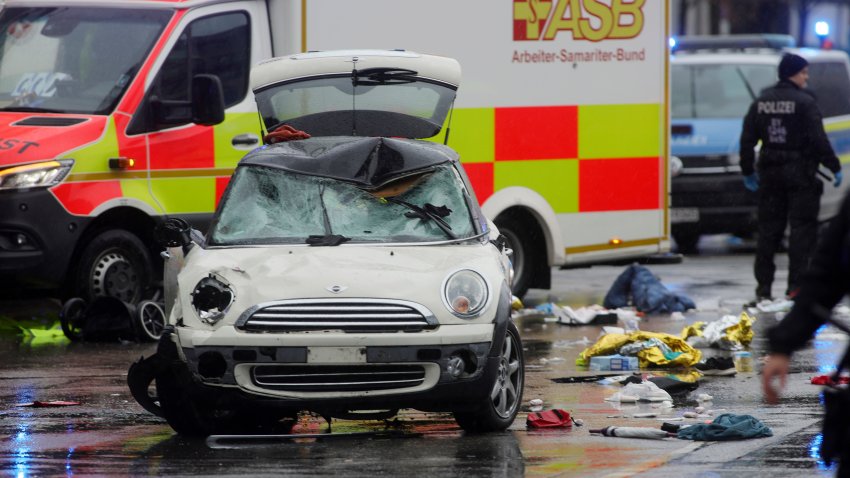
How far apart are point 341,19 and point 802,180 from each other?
3818 millimetres

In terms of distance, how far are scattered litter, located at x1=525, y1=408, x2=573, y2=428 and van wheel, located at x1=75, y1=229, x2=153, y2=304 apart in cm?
455

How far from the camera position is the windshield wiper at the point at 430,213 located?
26.0ft

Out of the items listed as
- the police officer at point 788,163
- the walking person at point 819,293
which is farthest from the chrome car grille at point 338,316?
the police officer at point 788,163

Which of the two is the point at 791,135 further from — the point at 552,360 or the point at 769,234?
the point at 552,360

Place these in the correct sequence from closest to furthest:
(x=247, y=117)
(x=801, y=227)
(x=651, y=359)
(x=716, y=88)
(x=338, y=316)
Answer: (x=338, y=316) < (x=651, y=359) < (x=247, y=117) < (x=801, y=227) < (x=716, y=88)

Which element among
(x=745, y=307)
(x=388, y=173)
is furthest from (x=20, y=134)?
(x=745, y=307)

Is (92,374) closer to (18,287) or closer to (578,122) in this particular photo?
(18,287)

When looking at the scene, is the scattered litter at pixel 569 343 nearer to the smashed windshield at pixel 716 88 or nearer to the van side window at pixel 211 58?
the van side window at pixel 211 58

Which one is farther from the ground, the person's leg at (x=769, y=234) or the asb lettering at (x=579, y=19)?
the asb lettering at (x=579, y=19)

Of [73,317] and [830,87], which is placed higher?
[830,87]

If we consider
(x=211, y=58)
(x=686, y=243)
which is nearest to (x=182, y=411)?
(x=211, y=58)

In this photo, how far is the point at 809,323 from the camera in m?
4.49

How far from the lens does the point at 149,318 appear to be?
36.9 feet

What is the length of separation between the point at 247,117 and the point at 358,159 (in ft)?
13.1
